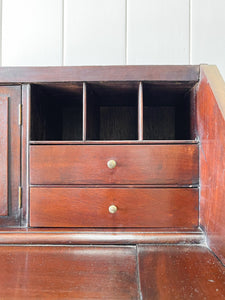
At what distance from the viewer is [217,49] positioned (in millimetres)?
974

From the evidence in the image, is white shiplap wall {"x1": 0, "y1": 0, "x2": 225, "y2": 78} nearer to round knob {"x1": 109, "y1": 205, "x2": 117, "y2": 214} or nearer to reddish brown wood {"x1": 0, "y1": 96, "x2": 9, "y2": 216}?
reddish brown wood {"x1": 0, "y1": 96, "x2": 9, "y2": 216}

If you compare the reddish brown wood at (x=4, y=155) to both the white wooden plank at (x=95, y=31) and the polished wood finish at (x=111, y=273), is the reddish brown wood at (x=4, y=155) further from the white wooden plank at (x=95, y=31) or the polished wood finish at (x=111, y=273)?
the white wooden plank at (x=95, y=31)

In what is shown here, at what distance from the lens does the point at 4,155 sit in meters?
0.64

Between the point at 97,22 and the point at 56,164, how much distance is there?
2.17 feet

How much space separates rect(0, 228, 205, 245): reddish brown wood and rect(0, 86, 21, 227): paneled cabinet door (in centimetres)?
5

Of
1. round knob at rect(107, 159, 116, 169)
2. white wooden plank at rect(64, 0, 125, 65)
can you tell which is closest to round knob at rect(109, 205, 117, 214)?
round knob at rect(107, 159, 116, 169)

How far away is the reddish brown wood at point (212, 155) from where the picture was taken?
509 mm

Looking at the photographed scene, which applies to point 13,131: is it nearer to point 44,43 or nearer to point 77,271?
point 77,271

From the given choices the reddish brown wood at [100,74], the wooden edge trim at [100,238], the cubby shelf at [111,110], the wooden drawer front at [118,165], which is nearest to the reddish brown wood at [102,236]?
the wooden edge trim at [100,238]

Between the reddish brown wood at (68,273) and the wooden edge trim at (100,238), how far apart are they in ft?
0.07

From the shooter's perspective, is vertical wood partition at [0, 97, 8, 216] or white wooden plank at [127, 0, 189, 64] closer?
vertical wood partition at [0, 97, 8, 216]

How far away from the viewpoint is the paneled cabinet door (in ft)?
2.10

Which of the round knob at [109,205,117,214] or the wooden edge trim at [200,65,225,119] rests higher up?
the wooden edge trim at [200,65,225,119]

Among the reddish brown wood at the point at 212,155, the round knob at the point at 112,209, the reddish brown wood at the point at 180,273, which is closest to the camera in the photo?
the reddish brown wood at the point at 180,273
